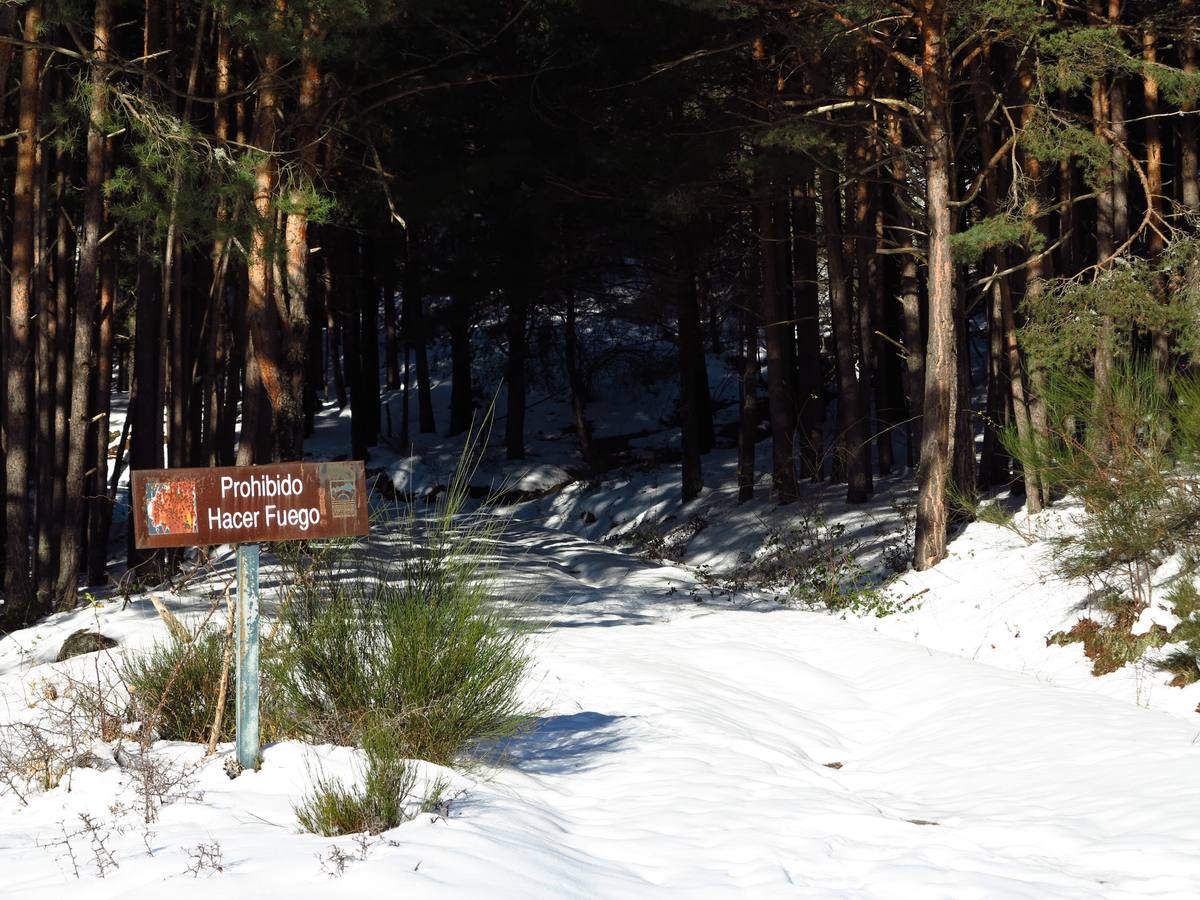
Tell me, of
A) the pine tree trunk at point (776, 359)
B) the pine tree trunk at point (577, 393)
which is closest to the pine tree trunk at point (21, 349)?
the pine tree trunk at point (776, 359)

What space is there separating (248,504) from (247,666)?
0.76 m

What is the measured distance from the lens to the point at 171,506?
5309 mm

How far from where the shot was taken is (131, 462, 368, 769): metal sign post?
529cm

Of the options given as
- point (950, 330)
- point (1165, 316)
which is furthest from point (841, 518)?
point (1165, 316)

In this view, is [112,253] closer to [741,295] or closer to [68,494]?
[68,494]

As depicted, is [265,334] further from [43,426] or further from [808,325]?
[808,325]

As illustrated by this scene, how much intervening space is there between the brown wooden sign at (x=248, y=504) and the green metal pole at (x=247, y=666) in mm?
215

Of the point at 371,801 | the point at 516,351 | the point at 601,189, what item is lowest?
the point at 371,801

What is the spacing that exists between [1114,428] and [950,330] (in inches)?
187

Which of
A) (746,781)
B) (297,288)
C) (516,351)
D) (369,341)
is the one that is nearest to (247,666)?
(746,781)

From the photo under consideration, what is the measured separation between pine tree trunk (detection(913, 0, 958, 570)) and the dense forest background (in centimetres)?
4

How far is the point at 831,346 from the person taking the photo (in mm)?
31438

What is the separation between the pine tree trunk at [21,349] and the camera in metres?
14.2

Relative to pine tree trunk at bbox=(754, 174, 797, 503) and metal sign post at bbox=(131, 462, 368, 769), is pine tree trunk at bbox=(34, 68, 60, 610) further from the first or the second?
pine tree trunk at bbox=(754, 174, 797, 503)
